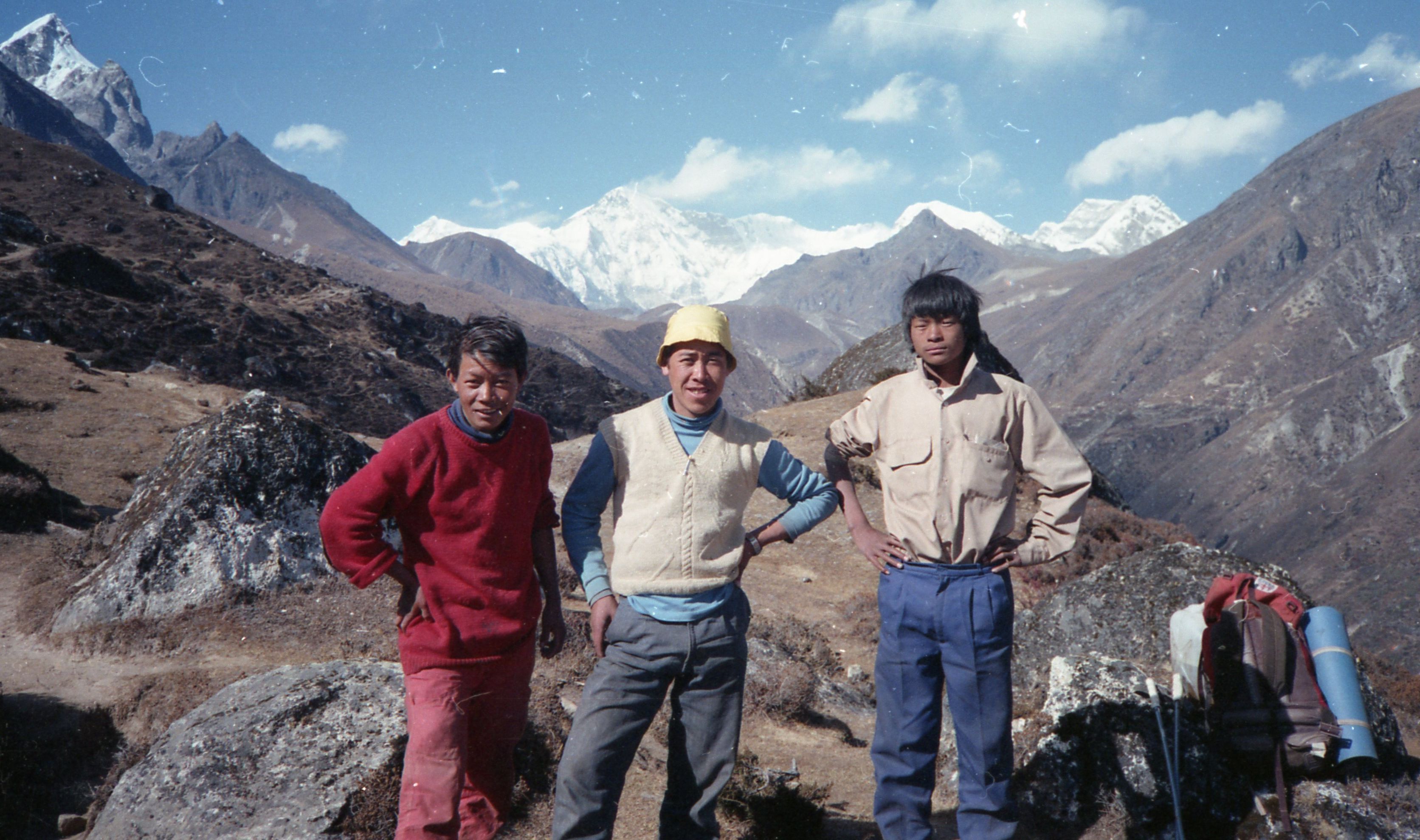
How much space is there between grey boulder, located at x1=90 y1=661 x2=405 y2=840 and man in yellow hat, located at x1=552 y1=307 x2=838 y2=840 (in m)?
1.50

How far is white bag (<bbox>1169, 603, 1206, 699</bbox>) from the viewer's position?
148 inches

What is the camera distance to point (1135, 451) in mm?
126625

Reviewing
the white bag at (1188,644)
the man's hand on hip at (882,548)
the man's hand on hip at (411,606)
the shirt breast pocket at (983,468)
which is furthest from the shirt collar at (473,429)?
the white bag at (1188,644)

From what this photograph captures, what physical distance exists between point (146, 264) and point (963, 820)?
171ft

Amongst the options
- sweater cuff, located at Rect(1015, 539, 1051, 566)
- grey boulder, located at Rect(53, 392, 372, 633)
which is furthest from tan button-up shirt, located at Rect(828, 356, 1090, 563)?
grey boulder, located at Rect(53, 392, 372, 633)

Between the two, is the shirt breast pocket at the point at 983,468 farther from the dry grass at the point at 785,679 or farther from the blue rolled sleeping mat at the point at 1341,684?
the dry grass at the point at 785,679

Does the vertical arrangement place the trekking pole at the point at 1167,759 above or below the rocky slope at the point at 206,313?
below

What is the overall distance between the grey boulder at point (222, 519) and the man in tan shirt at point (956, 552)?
16.1 ft

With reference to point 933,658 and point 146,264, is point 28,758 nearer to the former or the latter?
point 933,658

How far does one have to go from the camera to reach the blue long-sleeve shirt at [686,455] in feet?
8.82

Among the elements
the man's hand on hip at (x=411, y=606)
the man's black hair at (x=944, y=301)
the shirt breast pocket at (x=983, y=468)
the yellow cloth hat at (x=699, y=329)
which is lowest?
the man's hand on hip at (x=411, y=606)

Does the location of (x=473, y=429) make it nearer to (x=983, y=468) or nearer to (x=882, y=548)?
(x=882, y=548)

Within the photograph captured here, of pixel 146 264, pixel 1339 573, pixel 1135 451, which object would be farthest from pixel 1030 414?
pixel 1135 451

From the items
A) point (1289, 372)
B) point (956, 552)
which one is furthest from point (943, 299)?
point (1289, 372)
